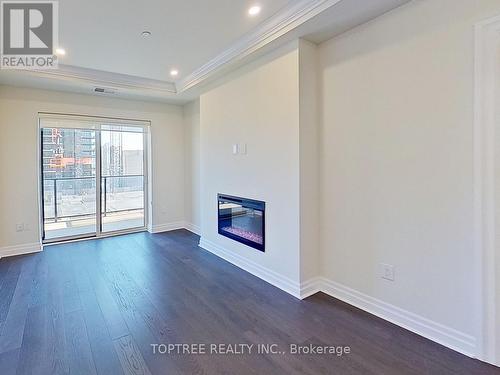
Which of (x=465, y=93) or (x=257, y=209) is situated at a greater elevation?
(x=465, y=93)

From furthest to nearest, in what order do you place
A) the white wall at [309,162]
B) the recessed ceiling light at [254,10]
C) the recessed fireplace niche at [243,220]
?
the recessed fireplace niche at [243,220] → the white wall at [309,162] → the recessed ceiling light at [254,10]

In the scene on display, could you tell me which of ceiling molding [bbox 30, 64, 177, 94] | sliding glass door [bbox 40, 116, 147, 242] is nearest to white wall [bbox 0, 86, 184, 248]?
sliding glass door [bbox 40, 116, 147, 242]

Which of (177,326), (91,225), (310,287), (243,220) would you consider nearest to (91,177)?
(91,225)

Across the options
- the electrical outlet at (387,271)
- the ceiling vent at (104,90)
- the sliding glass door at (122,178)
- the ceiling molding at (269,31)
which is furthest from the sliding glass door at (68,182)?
the electrical outlet at (387,271)

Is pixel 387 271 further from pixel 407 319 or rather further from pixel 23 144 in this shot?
pixel 23 144

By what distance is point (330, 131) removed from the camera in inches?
111

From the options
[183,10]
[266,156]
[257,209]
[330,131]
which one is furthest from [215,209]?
[183,10]

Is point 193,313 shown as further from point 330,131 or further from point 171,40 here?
point 171,40

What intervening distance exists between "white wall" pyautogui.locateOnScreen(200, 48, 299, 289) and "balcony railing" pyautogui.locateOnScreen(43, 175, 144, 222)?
2.25 meters

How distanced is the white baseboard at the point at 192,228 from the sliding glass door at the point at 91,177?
2.75 feet

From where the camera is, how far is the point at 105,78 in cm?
418

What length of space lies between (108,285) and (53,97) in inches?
128

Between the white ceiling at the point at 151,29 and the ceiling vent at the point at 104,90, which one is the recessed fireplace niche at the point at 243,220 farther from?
the ceiling vent at the point at 104,90

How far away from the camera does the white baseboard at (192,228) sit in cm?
537
